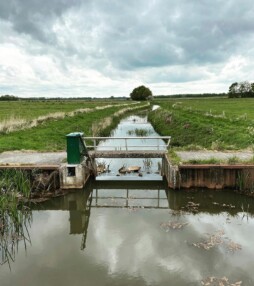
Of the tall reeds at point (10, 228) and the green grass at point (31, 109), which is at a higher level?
the green grass at point (31, 109)

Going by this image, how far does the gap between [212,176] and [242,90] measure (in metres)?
131

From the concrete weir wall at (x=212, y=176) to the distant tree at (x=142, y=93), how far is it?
409ft

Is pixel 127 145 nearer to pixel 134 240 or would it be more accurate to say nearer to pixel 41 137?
pixel 41 137

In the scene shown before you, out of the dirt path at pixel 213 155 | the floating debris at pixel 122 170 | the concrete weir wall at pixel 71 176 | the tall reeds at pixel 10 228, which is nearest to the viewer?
the tall reeds at pixel 10 228

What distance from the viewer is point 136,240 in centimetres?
846

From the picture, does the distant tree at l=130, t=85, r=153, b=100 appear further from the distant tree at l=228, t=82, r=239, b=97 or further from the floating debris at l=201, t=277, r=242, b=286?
the floating debris at l=201, t=277, r=242, b=286

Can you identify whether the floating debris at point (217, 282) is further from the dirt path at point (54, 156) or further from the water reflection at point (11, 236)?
the dirt path at point (54, 156)

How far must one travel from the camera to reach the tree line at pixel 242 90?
12608 centimetres

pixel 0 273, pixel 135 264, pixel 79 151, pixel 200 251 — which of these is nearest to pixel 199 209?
pixel 200 251

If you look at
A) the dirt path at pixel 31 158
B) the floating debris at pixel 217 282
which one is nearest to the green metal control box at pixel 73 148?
the dirt path at pixel 31 158

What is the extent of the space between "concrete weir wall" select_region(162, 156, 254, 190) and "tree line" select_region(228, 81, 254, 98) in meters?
121

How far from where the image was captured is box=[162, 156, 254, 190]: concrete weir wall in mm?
12070


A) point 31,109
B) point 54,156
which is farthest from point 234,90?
point 54,156

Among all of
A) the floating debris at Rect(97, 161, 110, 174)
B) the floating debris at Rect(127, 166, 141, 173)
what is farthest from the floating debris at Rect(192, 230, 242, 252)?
the floating debris at Rect(97, 161, 110, 174)
